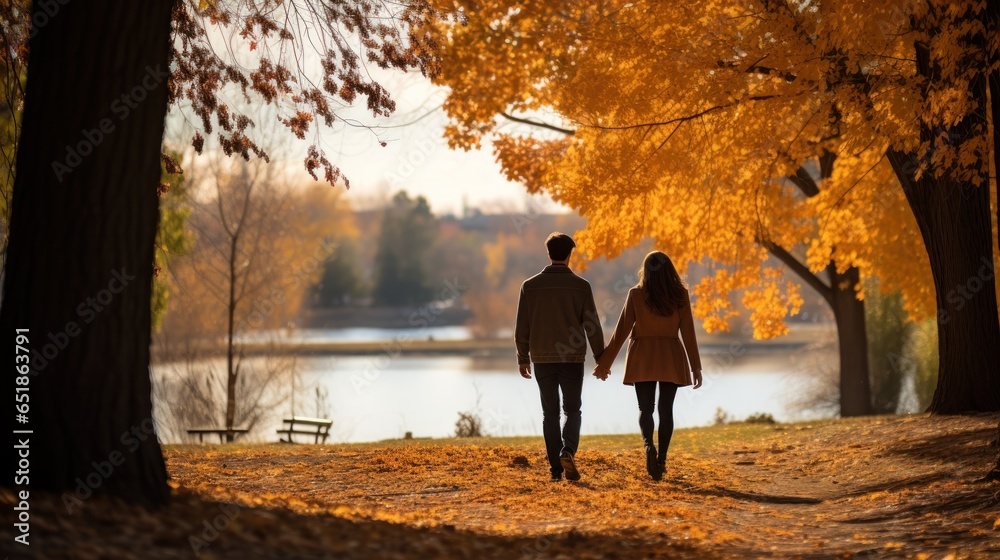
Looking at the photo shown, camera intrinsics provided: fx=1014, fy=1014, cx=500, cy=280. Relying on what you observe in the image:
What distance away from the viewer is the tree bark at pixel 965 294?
1110cm

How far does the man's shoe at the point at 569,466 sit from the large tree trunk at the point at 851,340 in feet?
35.3

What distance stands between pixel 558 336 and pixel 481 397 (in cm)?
2019

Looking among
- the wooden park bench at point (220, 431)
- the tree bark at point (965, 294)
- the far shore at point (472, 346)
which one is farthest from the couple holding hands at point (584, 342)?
the far shore at point (472, 346)

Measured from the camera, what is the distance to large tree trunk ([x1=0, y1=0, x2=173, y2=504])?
204 inches

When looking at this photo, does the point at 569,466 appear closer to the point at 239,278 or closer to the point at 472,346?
the point at 239,278

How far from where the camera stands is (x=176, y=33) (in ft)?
28.6

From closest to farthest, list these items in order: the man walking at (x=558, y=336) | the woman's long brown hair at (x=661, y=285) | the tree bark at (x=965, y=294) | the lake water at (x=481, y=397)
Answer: the man walking at (x=558, y=336) → the woman's long brown hair at (x=661, y=285) → the tree bark at (x=965, y=294) → the lake water at (x=481, y=397)

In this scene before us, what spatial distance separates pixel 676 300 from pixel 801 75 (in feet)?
11.5

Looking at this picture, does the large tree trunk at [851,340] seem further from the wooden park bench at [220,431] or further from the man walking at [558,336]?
the man walking at [558,336]

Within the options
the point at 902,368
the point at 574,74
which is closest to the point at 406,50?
the point at 574,74

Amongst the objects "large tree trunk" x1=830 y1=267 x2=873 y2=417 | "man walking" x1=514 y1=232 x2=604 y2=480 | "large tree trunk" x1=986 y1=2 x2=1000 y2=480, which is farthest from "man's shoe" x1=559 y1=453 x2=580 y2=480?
"large tree trunk" x1=830 y1=267 x2=873 y2=417

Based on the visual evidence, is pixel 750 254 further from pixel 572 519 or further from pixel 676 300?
pixel 572 519

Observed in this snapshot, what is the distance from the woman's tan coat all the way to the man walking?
17.2 inches

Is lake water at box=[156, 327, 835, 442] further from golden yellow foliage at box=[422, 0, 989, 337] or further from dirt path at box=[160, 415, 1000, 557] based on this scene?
dirt path at box=[160, 415, 1000, 557]
